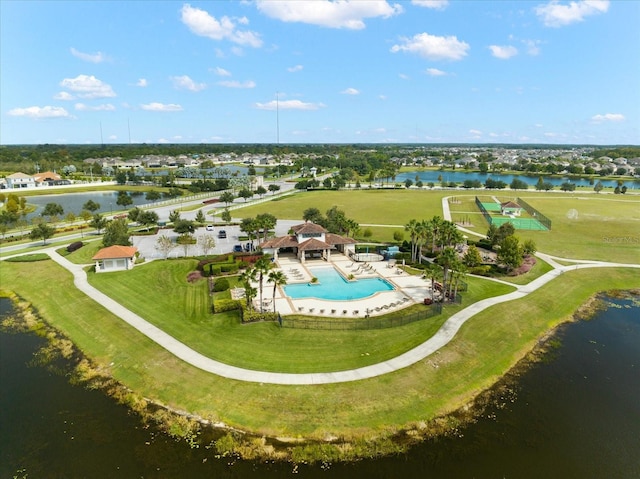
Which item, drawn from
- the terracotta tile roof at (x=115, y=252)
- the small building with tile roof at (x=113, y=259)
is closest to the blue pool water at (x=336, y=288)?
the small building with tile roof at (x=113, y=259)

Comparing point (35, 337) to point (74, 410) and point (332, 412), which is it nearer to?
point (74, 410)

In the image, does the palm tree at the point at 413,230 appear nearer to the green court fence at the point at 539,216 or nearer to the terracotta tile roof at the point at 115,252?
the terracotta tile roof at the point at 115,252

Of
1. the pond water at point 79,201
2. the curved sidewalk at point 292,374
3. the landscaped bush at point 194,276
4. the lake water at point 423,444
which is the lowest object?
the lake water at point 423,444

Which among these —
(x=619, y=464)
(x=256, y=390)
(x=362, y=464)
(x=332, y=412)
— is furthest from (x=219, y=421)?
(x=619, y=464)

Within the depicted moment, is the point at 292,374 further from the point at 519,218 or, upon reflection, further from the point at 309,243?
the point at 519,218

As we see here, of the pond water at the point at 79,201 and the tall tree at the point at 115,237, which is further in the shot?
the pond water at the point at 79,201

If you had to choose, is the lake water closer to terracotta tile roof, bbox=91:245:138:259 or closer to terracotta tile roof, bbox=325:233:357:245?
terracotta tile roof, bbox=91:245:138:259
